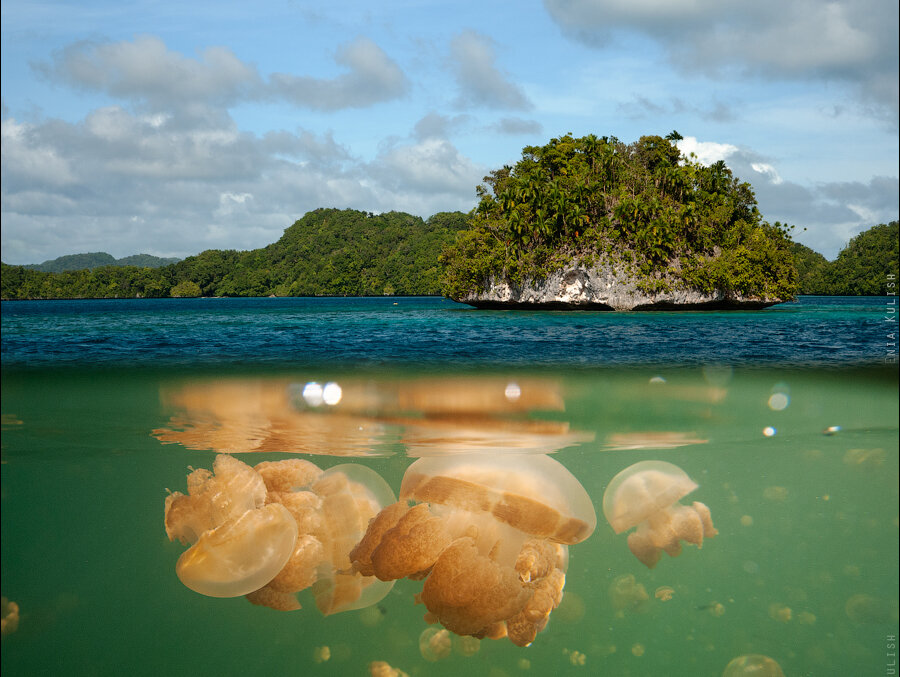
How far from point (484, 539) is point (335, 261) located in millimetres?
78077

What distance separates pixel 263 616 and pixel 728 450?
7.19 meters

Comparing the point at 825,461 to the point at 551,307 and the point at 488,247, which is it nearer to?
the point at 551,307

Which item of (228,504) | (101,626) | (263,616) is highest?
(228,504)

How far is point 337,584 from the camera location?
4746mm

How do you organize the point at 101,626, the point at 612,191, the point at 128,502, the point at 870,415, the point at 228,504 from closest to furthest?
1. the point at 228,504
2. the point at 101,626
3. the point at 870,415
4. the point at 128,502
5. the point at 612,191

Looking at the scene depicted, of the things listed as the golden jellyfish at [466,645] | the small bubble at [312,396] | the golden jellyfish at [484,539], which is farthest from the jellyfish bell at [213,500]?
the small bubble at [312,396]

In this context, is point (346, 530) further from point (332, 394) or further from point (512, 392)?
point (512, 392)

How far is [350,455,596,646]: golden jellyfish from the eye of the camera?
13.7ft

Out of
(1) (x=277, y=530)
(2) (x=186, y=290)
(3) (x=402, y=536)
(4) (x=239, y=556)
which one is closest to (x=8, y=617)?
(4) (x=239, y=556)

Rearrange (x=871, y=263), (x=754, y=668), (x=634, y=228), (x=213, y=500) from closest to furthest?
(x=213, y=500)
(x=754, y=668)
(x=871, y=263)
(x=634, y=228)

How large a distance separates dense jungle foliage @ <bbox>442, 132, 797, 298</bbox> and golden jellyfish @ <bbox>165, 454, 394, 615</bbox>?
32893mm

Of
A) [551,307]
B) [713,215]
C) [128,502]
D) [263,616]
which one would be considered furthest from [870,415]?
[713,215]

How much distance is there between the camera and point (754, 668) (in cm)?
541

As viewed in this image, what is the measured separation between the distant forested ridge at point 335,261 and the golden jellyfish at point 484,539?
2660 inches
